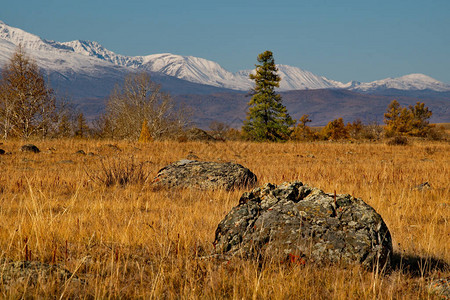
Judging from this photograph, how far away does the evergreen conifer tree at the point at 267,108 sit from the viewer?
3916 centimetres

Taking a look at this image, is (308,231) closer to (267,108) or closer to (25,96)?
(25,96)

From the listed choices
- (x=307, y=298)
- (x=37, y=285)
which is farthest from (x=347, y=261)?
(x=37, y=285)

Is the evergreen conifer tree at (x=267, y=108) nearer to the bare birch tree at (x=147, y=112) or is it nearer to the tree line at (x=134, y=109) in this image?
the tree line at (x=134, y=109)

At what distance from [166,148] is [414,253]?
1442 centimetres

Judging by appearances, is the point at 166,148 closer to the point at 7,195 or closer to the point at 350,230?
the point at 7,195

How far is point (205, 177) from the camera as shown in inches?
327

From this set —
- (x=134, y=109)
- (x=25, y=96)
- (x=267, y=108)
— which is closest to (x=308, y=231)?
(x=25, y=96)

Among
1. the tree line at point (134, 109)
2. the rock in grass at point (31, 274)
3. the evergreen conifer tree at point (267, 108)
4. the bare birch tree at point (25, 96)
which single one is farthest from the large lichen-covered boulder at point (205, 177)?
the evergreen conifer tree at point (267, 108)

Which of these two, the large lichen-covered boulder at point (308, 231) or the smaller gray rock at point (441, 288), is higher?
the large lichen-covered boulder at point (308, 231)

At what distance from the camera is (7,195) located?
6391 millimetres

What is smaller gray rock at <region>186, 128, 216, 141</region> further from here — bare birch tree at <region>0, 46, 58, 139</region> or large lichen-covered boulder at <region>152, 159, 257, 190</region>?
large lichen-covered boulder at <region>152, 159, 257, 190</region>

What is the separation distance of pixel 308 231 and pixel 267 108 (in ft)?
120

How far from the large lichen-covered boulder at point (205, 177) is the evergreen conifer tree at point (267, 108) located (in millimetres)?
30727

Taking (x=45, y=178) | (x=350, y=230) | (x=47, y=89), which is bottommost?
(x=45, y=178)
